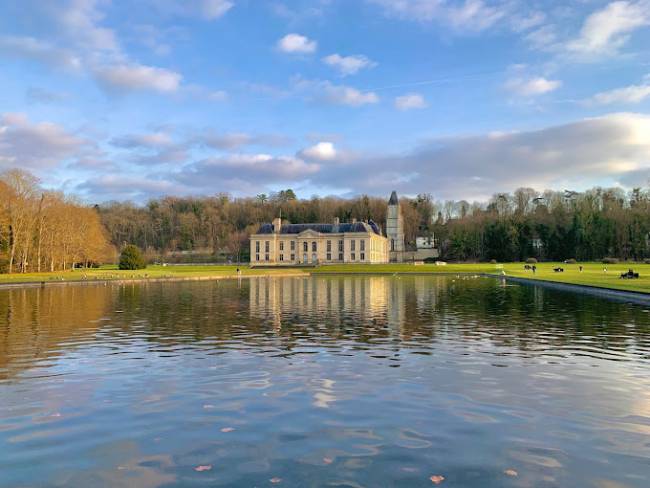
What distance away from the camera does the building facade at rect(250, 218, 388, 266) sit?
10150 centimetres

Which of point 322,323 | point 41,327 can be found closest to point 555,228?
point 322,323

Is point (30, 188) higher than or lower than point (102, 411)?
higher

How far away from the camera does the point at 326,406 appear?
26.1 feet

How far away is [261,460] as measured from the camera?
5.91m

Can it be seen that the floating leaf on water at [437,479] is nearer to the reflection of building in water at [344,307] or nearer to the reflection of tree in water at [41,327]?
Result: the reflection of tree in water at [41,327]

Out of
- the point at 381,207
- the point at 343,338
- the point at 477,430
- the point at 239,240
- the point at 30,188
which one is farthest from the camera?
the point at 381,207

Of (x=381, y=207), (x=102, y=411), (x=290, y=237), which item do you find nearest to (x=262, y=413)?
(x=102, y=411)

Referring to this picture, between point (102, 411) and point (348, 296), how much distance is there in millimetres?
22341

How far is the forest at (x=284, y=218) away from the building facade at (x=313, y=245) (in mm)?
12718

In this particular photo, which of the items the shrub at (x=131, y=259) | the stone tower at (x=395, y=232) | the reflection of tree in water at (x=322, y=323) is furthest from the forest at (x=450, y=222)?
the reflection of tree in water at (x=322, y=323)

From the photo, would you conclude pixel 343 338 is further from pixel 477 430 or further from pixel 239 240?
pixel 239 240

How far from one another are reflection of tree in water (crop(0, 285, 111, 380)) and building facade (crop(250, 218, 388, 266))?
75.6 meters

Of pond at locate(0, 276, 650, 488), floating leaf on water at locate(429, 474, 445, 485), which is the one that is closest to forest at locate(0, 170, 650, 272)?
pond at locate(0, 276, 650, 488)

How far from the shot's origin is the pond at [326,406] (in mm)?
5680
